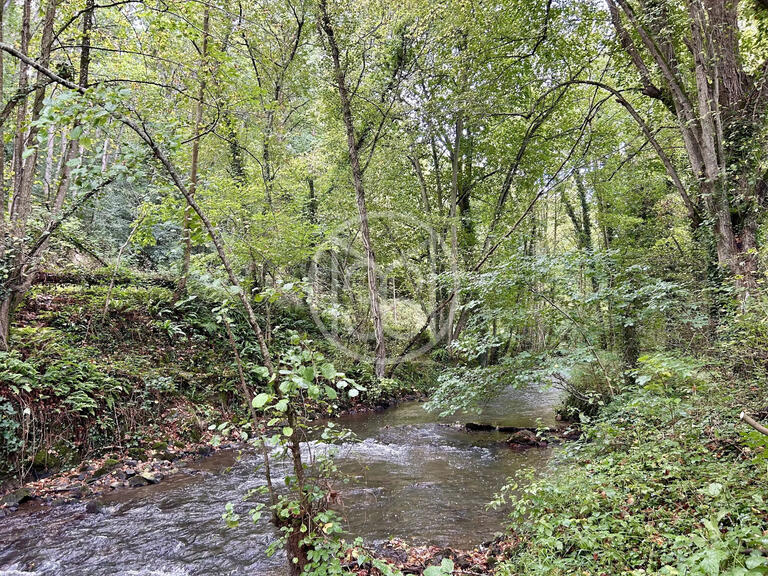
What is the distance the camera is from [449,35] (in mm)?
10086

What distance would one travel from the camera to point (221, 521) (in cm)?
528

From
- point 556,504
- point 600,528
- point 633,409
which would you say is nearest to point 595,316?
point 633,409

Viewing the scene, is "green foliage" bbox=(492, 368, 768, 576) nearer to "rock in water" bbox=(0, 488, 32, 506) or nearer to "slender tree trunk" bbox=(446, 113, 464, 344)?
"rock in water" bbox=(0, 488, 32, 506)

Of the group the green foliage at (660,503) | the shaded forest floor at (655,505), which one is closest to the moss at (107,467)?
the shaded forest floor at (655,505)

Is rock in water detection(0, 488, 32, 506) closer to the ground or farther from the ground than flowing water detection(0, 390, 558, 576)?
farther from the ground

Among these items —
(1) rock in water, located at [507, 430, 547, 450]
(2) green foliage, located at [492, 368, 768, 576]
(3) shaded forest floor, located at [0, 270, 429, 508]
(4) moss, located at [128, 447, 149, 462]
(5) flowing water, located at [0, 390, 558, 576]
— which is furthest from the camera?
(1) rock in water, located at [507, 430, 547, 450]

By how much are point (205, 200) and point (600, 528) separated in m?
10.8

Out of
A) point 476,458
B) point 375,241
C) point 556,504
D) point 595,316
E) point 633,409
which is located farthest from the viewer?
point 375,241

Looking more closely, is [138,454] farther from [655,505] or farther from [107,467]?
[655,505]

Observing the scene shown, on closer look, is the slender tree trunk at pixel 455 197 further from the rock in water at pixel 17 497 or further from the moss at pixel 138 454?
the rock in water at pixel 17 497

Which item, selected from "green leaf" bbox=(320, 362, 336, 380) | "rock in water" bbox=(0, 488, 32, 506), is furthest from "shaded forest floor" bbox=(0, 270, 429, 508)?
"green leaf" bbox=(320, 362, 336, 380)

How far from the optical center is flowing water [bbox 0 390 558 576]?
4.29m

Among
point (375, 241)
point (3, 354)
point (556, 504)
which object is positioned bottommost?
point (556, 504)

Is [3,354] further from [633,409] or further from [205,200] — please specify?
[633,409]
